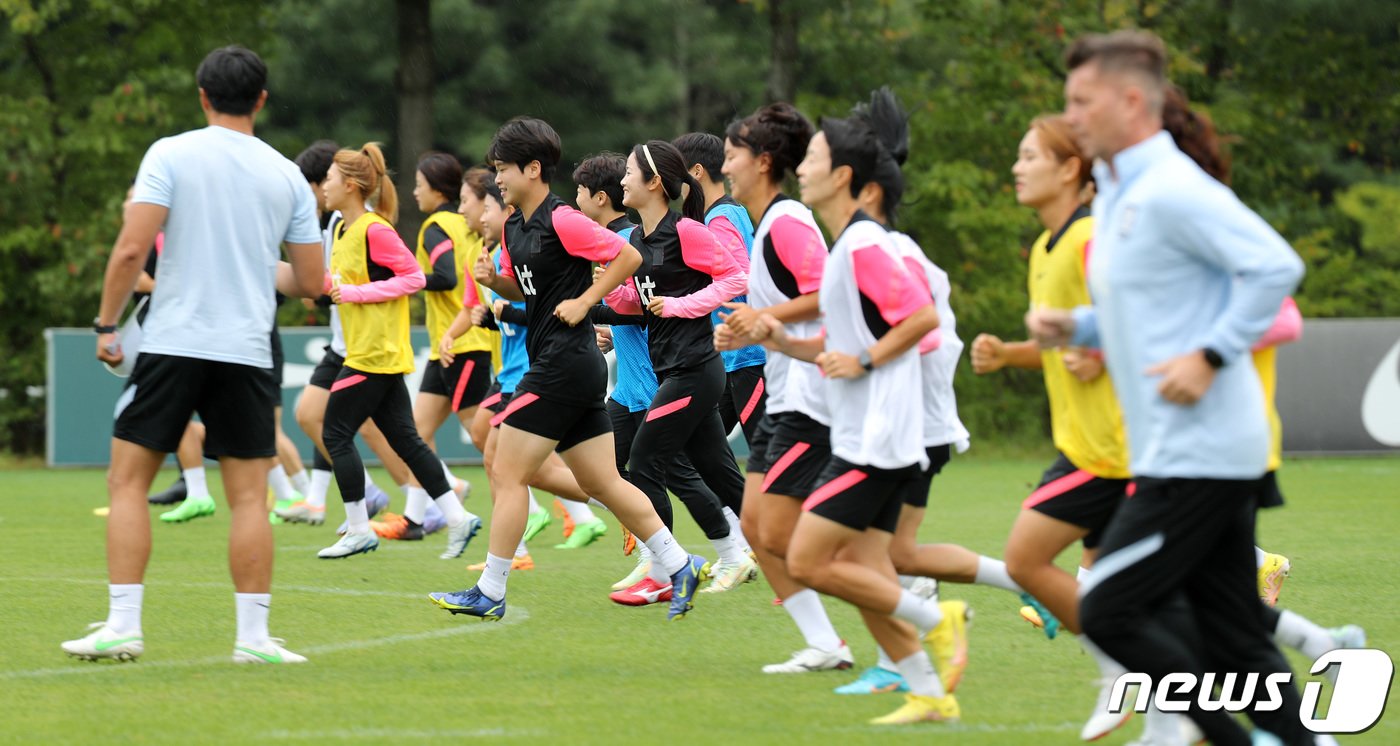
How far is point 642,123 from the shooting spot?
112ft

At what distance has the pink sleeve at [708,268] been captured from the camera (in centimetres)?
855

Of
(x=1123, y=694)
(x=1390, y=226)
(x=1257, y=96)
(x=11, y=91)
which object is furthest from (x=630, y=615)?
(x=1390, y=226)

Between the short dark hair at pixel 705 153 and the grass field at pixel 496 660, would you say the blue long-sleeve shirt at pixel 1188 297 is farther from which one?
the short dark hair at pixel 705 153

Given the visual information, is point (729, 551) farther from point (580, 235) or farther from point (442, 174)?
point (442, 174)

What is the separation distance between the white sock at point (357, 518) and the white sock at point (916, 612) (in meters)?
5.54

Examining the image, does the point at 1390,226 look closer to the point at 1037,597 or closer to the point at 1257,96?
the point at 1257,96

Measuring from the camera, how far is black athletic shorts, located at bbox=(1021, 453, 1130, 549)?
17.6 ft

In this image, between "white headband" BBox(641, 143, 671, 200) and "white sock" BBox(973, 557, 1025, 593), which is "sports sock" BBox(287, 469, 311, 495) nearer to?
"white headband" BBox(641, 143, 671, 200)

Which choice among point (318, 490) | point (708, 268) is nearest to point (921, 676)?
point (708, 268)

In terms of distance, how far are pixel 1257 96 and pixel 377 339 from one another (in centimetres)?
1805

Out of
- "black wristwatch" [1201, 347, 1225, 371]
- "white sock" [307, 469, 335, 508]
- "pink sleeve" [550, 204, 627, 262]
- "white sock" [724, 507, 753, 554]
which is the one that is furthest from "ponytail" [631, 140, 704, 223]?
"white sock" [307, 469, 335, 508]

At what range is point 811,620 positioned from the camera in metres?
6.55
